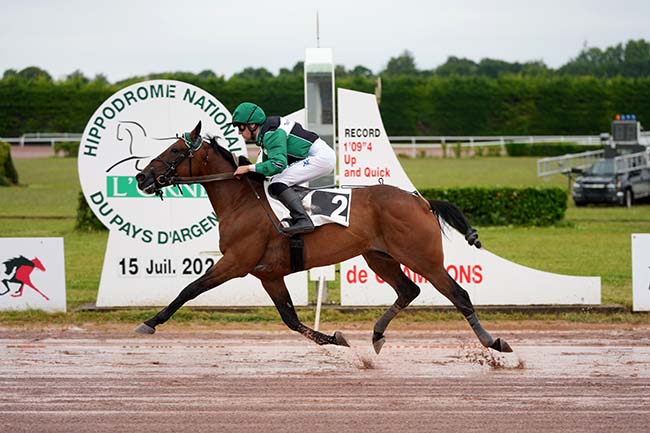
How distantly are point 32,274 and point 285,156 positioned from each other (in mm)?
5057

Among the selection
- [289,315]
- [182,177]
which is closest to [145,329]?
[289,315]

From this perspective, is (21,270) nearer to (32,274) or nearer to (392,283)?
(32,274)

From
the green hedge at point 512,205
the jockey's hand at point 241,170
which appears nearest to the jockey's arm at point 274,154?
the jockey's hand at point 241,170

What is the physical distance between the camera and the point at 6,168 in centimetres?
3650

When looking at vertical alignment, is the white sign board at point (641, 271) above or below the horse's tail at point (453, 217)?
below

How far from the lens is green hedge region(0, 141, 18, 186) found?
35.7 meters

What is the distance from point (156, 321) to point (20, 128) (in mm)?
52280

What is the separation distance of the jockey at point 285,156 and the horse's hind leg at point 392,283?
0.95 m

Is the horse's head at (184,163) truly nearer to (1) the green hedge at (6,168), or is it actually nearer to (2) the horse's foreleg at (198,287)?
(2) the horse's foreleg at (198,287)

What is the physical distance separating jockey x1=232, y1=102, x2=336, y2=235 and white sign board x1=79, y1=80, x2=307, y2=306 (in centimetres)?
316

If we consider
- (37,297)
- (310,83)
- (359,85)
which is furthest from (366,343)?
(359,85)

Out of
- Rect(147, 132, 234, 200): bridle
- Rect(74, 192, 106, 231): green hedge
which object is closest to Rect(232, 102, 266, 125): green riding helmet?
Rect(147, 132, 234, 200): bridle

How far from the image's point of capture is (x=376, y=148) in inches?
505

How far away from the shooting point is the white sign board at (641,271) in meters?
12.9
